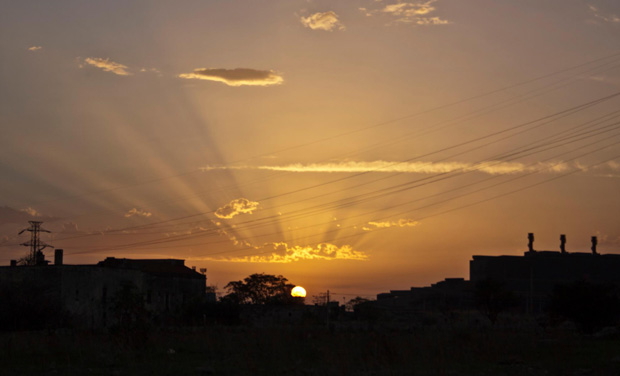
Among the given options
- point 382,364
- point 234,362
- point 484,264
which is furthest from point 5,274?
point 484,264

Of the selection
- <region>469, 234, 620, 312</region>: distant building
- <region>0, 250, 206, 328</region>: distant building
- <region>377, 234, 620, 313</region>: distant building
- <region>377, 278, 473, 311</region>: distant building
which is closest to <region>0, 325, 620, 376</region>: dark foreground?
<region>0, 250, 206, 328</region>: distant building

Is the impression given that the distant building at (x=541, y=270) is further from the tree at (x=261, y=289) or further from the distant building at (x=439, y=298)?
the tree at (x=261, y=289)

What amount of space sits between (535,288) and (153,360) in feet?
292

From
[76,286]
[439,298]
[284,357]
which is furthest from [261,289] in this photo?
[284,357]

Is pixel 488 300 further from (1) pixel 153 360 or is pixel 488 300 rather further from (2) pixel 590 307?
(1) pixel 153 360

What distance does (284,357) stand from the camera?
26562 millimetres

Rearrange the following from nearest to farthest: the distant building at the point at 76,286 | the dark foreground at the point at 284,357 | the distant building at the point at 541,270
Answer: the dark foreground at the point at 284,357, the distant building at the point at 76,286, the distant building at the point at 541,270

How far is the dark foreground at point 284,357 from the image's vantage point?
72.4 feet

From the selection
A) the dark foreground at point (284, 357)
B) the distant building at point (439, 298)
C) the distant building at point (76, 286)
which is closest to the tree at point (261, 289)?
the distant building at point (439, 298)

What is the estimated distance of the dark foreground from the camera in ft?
72.4

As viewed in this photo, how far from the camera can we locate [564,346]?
3478 centimetres

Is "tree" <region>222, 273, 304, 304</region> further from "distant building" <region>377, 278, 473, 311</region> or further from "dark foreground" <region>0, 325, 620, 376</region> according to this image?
"dark foreground" <region>0, 325, 620, 376</region>

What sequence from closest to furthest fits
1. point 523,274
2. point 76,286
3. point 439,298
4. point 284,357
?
point 284,357 < point 76,286 < point 439,298 < point 523,274

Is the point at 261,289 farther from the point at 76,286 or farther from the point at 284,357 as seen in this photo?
the point at 284,357
